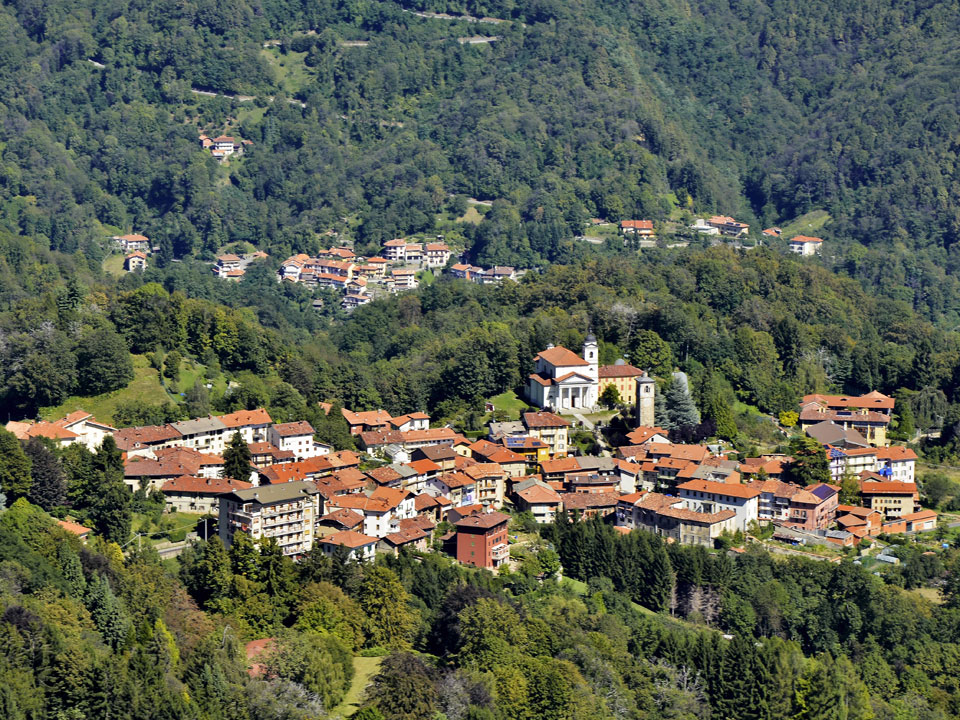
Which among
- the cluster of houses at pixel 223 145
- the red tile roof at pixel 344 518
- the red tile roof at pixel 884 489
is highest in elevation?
the cluster of houses at pixel 223 145

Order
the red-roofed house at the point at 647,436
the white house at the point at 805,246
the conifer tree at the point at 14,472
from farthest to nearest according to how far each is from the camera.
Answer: the white house at the point at 805,246
the red-roofed house at the point at 647,436
the conifer tree at the point at 14,472

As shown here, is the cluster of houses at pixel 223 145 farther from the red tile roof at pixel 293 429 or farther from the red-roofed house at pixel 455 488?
the red-roofed house at pixel 455 488

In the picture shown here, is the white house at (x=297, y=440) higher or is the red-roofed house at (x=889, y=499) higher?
the white house at (x=297, y=440)

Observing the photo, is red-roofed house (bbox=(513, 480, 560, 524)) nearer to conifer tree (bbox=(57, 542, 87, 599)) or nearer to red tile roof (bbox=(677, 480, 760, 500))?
red tile roof (bbox=(677, 480, 760, 500))

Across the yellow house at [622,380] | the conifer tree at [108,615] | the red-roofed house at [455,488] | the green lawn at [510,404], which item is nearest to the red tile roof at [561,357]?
the yellow house at [622,380]

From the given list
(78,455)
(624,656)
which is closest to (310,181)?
(78,455)

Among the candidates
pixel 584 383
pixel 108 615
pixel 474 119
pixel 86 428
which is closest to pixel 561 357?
pixel 584 383

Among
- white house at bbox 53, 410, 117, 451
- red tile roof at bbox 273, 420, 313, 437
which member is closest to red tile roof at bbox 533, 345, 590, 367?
red tile roof at bbox 273, 420, 313, 437

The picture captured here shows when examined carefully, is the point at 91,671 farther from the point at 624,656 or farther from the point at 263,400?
the point at 263,400
